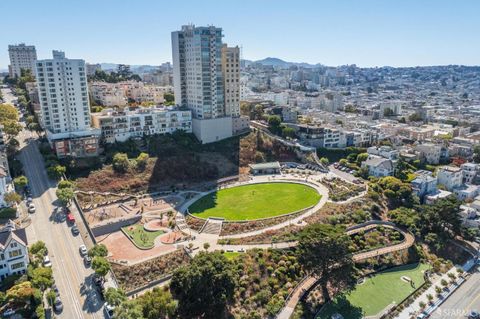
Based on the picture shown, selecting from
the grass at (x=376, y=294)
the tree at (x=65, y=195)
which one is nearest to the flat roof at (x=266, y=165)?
the grass at (x=376, y=294)

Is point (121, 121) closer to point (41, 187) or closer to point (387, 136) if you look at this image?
point (41, 187)

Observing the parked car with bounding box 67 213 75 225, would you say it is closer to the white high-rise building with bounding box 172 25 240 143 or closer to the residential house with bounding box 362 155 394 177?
the white high-rise building with bounding box 172 25 240 143

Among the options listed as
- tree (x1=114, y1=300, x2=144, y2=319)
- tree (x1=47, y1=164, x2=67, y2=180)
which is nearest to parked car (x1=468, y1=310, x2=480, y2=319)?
tree (x1=114, y1=300, x2=144, y2=319)

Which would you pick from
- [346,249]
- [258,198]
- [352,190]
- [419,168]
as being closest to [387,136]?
[419,168]

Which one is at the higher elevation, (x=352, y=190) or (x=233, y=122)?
(x=233, y=122)

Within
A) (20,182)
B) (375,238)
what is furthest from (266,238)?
(20,182)
